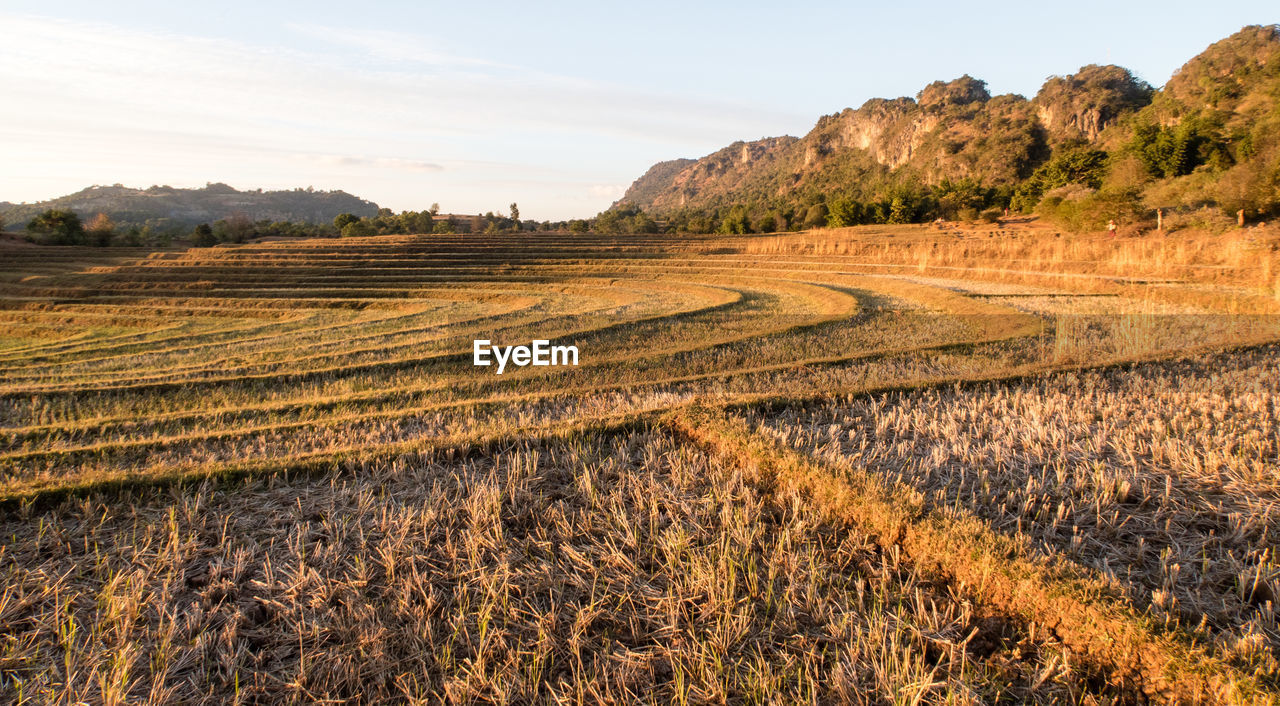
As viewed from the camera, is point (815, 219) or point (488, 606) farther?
point (815, 219)

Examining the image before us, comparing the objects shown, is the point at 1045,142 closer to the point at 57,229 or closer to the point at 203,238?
the point at 203,238

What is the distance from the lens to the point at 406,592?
292 cm

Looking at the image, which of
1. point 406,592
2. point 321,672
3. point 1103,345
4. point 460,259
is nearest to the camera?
point 321,672

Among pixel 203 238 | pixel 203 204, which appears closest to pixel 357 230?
pixel 203 238

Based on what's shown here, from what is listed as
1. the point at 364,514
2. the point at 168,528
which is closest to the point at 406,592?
the point at 364,514

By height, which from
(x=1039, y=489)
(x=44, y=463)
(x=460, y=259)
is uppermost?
(x=460, y=259)

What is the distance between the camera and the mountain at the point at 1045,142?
113 ft

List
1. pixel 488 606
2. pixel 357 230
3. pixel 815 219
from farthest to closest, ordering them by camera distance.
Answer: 1. pixel 357 230
2. pixel 815 219
3. pixel 488 606

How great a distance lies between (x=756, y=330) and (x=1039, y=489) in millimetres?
8829

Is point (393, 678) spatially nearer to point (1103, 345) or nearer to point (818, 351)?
point (818, 351)

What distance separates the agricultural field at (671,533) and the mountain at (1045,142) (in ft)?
91.0

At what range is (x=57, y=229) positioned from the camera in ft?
153

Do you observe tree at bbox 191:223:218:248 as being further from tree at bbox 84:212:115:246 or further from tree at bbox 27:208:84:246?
tree at bbox 27:208:84:246
